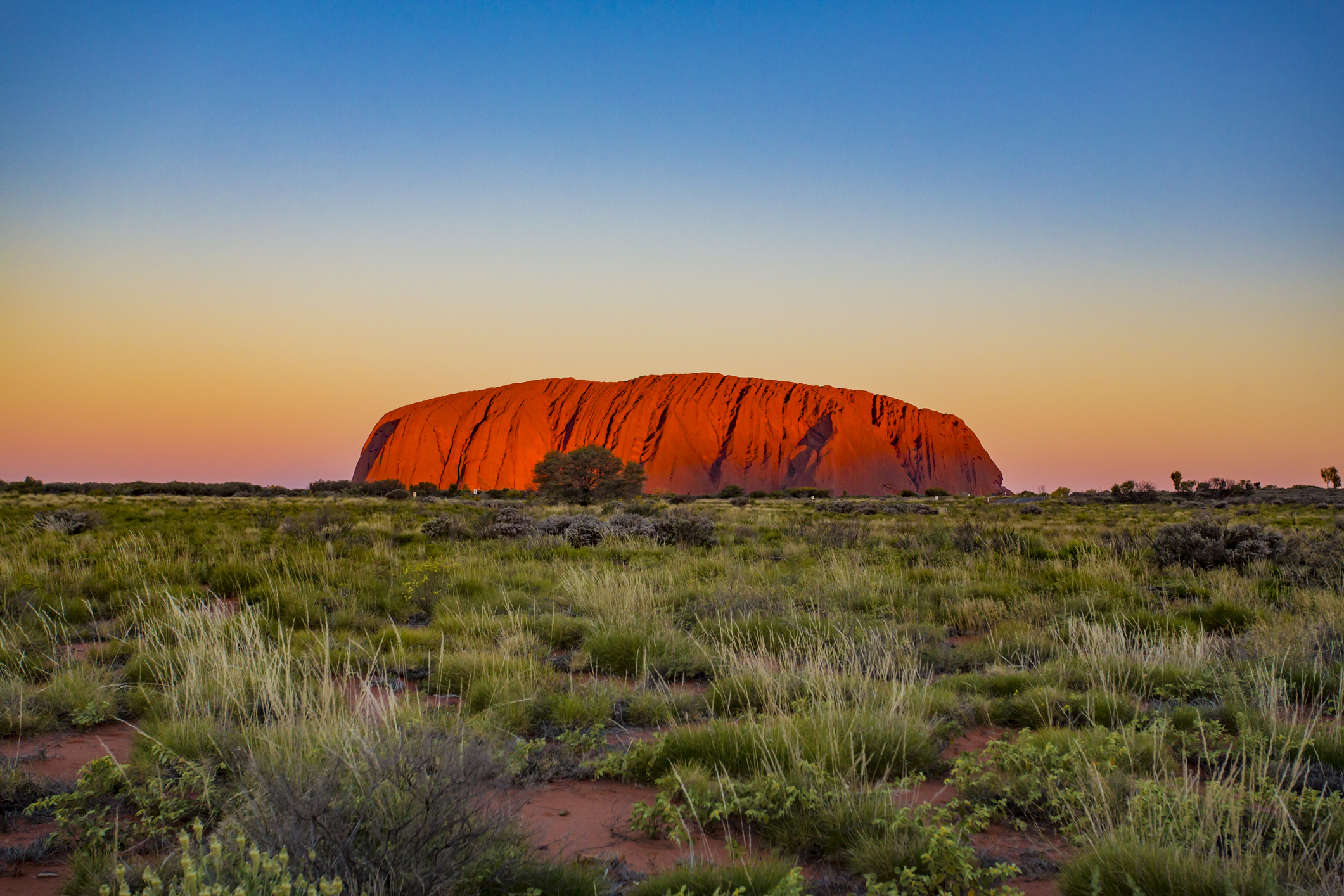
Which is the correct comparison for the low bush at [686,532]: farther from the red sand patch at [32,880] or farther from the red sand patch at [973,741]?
the red sand patch at [32,880]

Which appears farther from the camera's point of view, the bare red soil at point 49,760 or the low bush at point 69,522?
the low bush at point 69,522

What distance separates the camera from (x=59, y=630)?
6691mm

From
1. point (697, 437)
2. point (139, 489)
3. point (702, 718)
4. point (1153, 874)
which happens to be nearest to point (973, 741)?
point (702, 718)

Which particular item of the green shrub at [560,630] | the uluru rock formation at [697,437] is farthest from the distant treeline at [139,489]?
the green shrub at [560,630]

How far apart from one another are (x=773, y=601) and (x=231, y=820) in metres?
6.34

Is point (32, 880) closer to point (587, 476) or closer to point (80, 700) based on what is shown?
point (80, 700)

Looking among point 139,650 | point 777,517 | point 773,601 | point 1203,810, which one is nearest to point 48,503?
point 777,517

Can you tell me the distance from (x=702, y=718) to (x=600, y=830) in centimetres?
151

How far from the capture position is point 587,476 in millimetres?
46094

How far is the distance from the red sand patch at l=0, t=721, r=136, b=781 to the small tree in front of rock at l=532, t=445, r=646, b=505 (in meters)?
39.5

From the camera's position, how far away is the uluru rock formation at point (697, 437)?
78375mm

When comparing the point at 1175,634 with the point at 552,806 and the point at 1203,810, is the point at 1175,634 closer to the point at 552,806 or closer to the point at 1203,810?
the point at 1203,810

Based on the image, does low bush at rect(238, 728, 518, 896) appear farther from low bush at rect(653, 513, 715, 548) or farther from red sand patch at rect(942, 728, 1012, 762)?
low bush at rect(653, 513, 715, 548)

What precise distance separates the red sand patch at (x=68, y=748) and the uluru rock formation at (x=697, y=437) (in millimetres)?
68631
